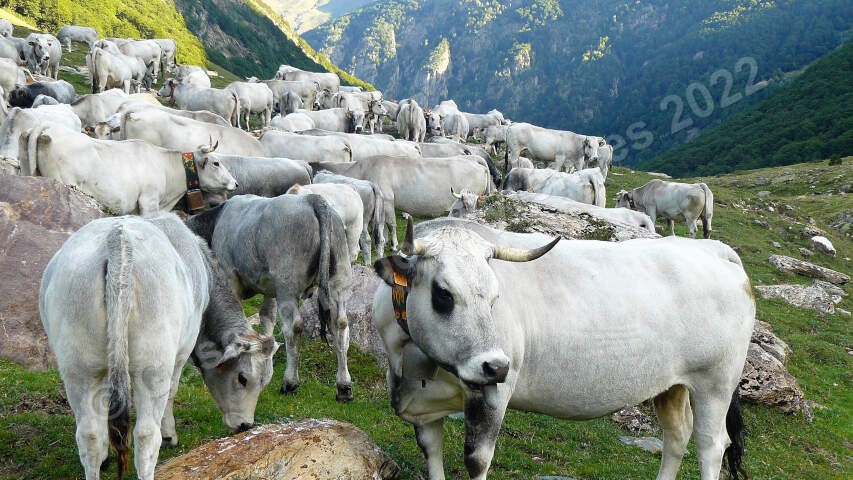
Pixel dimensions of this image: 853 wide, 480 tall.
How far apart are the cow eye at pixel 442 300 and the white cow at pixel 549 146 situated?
103ft

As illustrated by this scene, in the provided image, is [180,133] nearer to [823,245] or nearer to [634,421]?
[634,421]

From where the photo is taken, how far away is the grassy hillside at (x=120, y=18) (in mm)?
61938

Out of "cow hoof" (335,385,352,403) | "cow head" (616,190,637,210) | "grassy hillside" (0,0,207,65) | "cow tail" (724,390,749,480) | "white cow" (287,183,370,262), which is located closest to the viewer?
"cow tail" (724,390,749,480)

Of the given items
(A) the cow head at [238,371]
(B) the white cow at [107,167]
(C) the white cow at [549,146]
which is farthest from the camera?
(C) the white cow at [549,146]

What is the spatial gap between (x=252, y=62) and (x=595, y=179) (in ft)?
257

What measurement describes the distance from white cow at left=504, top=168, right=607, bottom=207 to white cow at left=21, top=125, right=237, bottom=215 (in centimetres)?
1616

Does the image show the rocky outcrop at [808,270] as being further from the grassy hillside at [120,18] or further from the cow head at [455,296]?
the grassy hillside at [120,18]

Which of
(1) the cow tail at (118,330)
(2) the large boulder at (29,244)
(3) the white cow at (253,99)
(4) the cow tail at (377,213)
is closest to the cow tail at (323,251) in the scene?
(1) the cow tail at (118,330)

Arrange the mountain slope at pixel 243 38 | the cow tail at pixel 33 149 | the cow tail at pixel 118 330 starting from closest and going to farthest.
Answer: the cow tail at pixel 118 330, the cow tail at pixel 33 149, the mountain slope at pixel 243 38

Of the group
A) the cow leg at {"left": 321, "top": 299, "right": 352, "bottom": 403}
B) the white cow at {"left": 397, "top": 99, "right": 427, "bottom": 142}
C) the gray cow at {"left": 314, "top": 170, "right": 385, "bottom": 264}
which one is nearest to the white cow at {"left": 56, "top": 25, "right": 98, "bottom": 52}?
the white cow at {"left": 397, "top": 99, "right": 427, "bottom": 142}

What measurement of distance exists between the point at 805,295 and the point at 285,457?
20.7m

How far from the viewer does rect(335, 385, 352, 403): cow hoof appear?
950 cm

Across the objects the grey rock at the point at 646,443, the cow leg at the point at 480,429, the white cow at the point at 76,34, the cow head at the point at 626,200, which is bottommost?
the grey rock at the point at 646,443

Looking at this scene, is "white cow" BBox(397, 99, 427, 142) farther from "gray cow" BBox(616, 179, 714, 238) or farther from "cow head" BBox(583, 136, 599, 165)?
"gray cow" BBox(616, 179, 714, 238)
